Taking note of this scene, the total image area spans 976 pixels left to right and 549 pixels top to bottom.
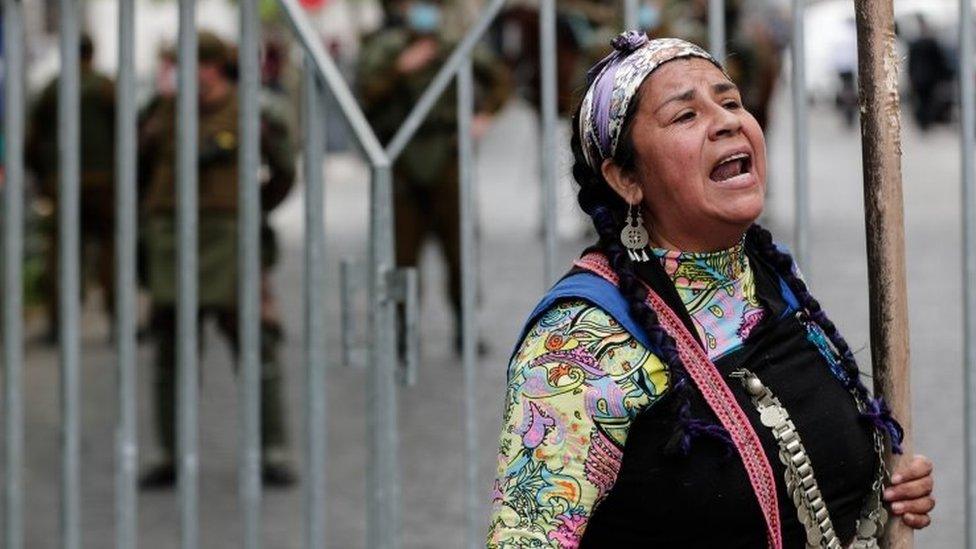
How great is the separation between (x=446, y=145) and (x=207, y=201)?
2.70 metres

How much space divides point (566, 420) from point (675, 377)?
0.15 m

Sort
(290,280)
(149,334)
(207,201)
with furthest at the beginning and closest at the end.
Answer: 1. (290,280)
2. (149,334)
3. (207,201)

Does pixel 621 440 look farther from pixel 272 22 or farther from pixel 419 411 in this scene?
pixel 272 22

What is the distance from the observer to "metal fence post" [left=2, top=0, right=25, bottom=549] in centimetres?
480

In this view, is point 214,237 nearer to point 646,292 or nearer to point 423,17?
point 423,17

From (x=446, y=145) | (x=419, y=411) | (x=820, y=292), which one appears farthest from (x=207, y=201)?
(x=820, y=292)

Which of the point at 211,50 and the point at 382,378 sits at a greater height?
the point at 211,50

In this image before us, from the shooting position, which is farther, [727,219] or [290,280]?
[290,280]

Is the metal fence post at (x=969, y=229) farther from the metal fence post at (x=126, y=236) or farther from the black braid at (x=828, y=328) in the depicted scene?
the metal fence post at (x=126, y=236)

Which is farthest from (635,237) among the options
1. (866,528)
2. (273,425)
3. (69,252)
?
(273,425)

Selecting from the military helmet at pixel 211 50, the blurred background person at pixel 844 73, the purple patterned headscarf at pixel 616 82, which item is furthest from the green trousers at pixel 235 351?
the blurred background person at pixel 844 73

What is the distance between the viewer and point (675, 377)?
2836 millimetres

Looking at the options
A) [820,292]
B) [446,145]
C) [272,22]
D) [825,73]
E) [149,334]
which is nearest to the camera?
[149,334]

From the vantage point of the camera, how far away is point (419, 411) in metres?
9.98
